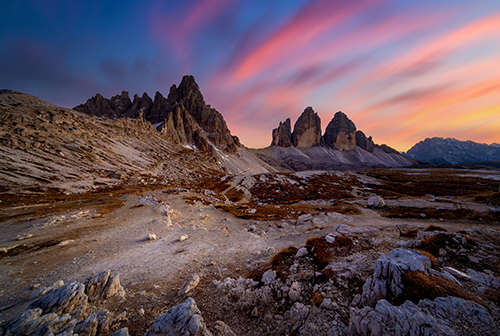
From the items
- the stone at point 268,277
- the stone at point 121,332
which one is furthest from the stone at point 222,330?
the stone at point 121,332

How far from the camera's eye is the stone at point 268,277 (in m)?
10.2

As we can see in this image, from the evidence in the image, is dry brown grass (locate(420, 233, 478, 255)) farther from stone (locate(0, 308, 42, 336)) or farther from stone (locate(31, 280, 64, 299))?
stone (locate(31, 280, 64, 299))

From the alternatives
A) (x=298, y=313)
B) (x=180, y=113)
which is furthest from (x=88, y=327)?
(x=180, y=113)

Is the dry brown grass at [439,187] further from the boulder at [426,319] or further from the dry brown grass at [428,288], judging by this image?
the boulder at [426,319]

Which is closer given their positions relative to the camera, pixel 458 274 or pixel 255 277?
pixel 458 274

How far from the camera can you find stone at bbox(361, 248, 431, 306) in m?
7.55

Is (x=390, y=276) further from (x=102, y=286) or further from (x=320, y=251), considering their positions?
(x=102, y=286)

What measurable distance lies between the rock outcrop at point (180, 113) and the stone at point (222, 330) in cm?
14279

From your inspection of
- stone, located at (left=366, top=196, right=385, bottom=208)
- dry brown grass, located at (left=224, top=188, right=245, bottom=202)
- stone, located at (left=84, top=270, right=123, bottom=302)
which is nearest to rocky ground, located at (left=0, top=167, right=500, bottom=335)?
stone, located at (left=84, top=270, right=123, bottom=302)

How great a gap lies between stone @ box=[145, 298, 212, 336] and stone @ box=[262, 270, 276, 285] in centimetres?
435

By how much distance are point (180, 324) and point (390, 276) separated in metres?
9.94

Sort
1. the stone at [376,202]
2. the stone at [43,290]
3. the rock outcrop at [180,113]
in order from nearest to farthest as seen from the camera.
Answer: the stone at [43,290] < the stone at [376,202] < the rock outcrop at [180,113]

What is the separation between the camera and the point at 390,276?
806cm

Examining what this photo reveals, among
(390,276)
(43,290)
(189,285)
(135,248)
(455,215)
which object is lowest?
(455,215)
